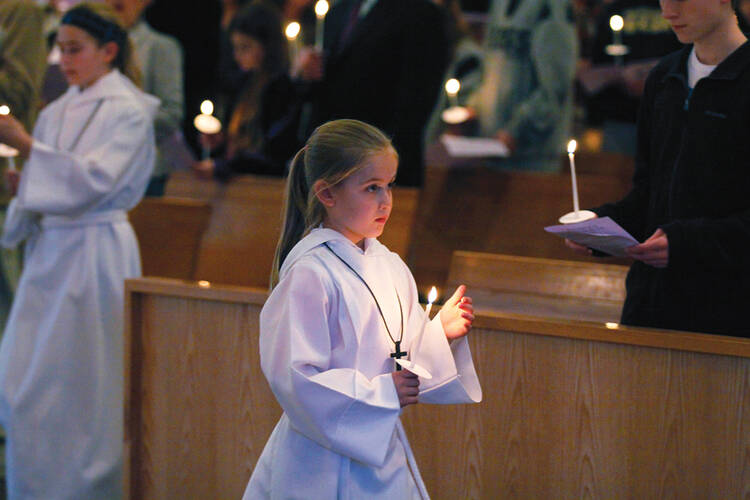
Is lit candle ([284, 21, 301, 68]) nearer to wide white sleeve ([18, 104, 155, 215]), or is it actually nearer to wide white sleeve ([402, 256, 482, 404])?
wide white sleeve ([18, 104, 155, 215])

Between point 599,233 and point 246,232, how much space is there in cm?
252

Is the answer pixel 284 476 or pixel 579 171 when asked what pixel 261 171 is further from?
pixel 284 476

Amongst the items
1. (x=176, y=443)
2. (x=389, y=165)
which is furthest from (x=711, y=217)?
(x=176, y=443)

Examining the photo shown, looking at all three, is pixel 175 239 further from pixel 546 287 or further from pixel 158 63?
pixel 546 287

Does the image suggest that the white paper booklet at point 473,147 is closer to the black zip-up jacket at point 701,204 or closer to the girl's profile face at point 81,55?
the girl's profile face at point 81,55

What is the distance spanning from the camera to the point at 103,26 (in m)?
4.12

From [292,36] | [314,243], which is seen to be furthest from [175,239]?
[314,243]

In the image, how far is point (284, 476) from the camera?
2.42 m

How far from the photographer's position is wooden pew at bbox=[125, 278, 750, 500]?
2.75m

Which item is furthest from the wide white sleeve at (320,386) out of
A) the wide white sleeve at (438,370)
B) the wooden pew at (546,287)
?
the wooden pew at (546,287)

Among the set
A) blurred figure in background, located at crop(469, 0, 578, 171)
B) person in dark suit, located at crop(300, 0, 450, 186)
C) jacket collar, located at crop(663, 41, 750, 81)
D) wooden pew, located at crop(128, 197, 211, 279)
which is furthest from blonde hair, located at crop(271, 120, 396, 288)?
blurred figure in background, located at crop(469, 0, 578, 171)

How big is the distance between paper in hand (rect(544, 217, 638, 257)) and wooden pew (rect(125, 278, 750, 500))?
0.26 metres

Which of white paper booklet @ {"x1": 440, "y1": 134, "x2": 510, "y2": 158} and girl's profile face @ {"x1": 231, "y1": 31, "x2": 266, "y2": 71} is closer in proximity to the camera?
white paper booklet @ {"x1": 440, "y1": 134, "x2": 510, "y2": 158}

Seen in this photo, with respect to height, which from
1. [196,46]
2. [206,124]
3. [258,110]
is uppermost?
[196,46]
